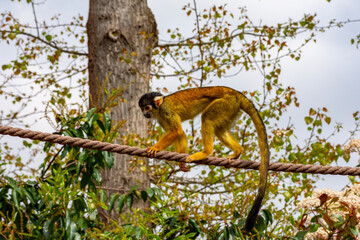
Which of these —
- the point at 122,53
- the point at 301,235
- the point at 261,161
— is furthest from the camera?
the point at 122,53

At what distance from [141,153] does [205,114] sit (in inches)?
34.8

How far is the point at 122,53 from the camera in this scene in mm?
7172

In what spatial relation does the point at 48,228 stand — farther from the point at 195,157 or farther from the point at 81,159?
the point at 195,157

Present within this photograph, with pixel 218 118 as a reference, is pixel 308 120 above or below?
above

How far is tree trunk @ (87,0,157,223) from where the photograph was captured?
6930 millimetres

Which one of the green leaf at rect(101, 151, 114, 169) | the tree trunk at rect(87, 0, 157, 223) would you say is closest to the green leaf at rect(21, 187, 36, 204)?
the green leaf at rect(101, 151, 114, 169)

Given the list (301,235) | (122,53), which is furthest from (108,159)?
(122,53)

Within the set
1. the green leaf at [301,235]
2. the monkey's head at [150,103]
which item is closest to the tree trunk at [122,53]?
the monkey's head at [150,103]

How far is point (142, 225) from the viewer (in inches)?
133

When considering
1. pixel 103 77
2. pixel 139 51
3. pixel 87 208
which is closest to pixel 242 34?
pixel 139 51

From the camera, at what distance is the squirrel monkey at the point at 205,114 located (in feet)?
13.5

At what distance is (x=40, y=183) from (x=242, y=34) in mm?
5467

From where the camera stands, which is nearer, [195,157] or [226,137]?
[195,157]

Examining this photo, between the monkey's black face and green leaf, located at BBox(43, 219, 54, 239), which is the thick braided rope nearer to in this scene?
green leaf, located at BBox(43, 219, 54, 239)
